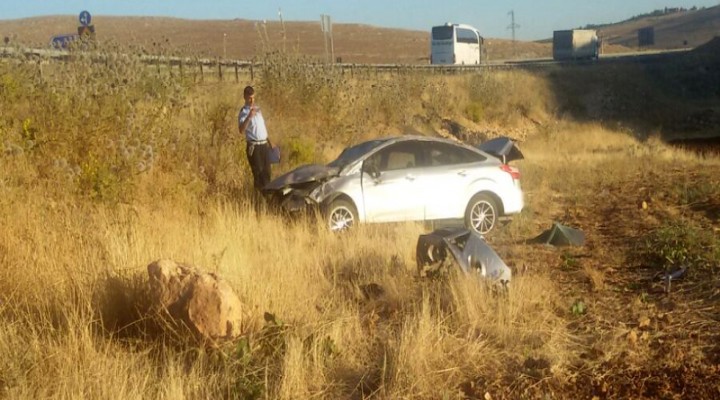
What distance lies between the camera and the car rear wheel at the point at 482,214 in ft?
41.6

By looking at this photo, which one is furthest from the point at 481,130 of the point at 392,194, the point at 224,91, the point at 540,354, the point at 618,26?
the point at 618,26

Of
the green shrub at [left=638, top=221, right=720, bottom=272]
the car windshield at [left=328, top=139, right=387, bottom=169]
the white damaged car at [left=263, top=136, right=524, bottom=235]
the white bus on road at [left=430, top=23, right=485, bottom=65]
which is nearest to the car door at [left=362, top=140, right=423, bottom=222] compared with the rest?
the white damaged car at [left=263, top=136, right=524, bottom=235]

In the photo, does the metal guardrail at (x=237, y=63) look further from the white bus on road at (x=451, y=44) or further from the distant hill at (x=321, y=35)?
the distant hill at (x=321, y=35)

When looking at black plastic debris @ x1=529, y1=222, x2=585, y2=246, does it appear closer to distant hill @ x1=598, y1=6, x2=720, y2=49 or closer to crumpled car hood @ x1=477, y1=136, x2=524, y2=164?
crumpled car hood @ x1=477, y1=136, x2=524, y2=164

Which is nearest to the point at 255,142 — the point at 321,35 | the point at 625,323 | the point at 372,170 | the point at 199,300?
the point at 372,170

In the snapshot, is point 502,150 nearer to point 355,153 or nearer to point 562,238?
point 355,153

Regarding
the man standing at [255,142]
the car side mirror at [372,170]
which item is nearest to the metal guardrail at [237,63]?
the man standing at [255,142]

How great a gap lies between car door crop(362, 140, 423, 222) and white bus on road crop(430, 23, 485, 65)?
4157 centimetres

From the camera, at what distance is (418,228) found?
11727 millimetres

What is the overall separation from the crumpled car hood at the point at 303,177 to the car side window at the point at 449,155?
5.23 feet

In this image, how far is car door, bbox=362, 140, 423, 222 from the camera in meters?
12.0

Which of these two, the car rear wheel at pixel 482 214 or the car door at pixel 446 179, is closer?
the car door at pixel 446 179

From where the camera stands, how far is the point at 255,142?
12945 mm

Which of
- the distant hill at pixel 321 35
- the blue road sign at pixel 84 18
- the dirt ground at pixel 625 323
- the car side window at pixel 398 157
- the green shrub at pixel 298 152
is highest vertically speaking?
the distant hill at pixel 321 35
